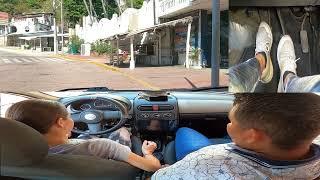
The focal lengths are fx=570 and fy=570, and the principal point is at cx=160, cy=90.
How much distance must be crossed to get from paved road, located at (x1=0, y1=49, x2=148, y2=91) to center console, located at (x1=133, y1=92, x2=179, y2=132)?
326 mm

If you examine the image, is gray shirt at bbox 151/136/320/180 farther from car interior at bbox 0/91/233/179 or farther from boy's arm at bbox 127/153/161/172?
car interior at bbox 0/91/233/179

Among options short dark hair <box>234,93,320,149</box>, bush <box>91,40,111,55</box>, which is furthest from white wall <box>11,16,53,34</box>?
bush <box>91,40,111,55</box>

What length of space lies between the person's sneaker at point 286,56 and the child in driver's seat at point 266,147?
60 cm

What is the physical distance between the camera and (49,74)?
2.84 metres

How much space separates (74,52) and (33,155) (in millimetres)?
2381

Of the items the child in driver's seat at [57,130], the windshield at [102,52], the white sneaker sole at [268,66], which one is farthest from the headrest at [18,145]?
the white sneaker sole at [268,66]

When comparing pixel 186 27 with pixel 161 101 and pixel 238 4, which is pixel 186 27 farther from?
pixel 161 101

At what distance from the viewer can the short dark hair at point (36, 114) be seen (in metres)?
1.72

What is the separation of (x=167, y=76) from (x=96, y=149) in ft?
3.63

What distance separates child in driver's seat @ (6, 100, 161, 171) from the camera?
174 centimetres

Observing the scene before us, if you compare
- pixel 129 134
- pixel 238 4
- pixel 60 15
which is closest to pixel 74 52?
pixel 129 134

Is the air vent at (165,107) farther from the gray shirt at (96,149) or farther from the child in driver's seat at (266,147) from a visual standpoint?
the child in driver's seat at (266,147)

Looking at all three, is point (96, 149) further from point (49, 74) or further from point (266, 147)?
point (49, 74)

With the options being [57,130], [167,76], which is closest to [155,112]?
[167,76]
